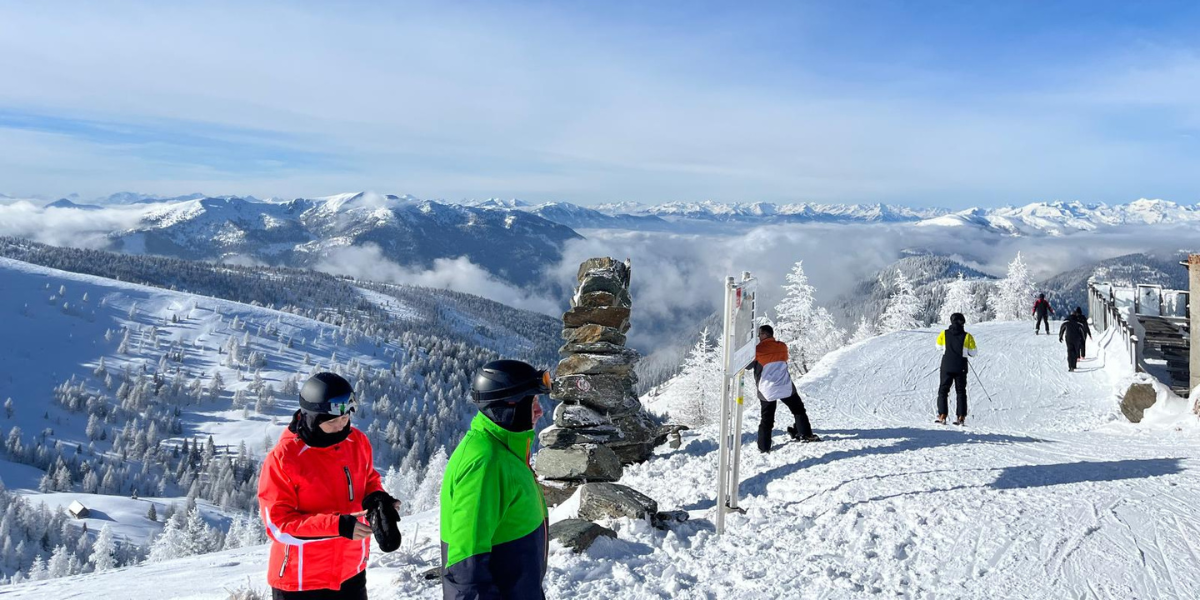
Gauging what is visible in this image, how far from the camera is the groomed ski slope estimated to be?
21.3ft

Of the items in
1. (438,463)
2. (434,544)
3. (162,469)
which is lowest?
(162,469)

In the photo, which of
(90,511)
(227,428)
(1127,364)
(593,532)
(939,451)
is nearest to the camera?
(593,532)

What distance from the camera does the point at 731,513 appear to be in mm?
8406

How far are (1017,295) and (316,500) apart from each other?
3012 inches

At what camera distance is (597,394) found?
12.5 meters

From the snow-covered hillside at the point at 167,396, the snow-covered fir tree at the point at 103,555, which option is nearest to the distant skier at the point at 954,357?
the snow-covered fir tree at the point at 103,555

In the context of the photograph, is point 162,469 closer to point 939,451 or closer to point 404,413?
point 404,413

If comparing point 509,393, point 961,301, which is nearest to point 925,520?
point 509,393

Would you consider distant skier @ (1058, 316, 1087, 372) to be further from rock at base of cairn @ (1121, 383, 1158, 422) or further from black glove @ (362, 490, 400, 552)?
black glove @ (362, 490, 400, 552)

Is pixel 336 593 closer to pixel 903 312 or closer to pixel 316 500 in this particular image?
pixel 316 500

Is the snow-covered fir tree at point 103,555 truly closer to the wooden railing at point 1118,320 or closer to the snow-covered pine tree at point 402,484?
the snow-covered pine tree at point 402,484

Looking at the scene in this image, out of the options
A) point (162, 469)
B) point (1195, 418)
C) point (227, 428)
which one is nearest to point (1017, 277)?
point (1195, 418)

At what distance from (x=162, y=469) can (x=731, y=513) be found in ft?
454

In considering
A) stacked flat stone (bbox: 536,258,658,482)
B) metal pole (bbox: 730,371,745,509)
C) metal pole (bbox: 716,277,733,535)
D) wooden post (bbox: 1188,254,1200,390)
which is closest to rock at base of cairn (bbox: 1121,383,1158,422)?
wooden post (bbox: 1188,254,1200,390)
